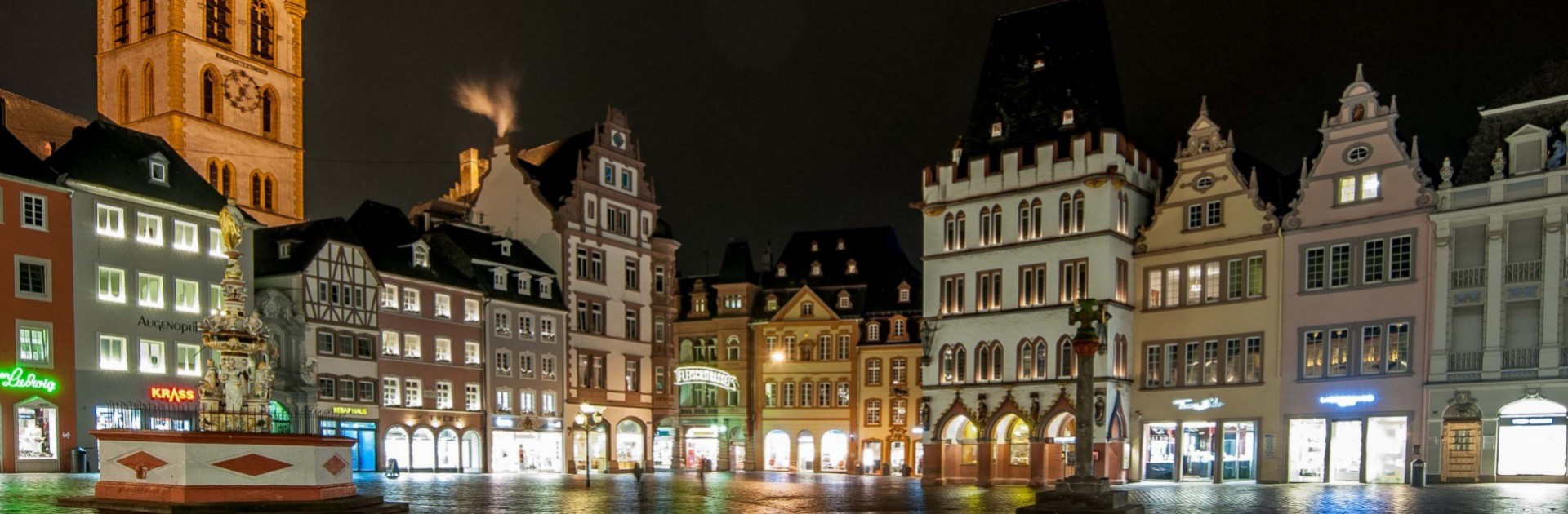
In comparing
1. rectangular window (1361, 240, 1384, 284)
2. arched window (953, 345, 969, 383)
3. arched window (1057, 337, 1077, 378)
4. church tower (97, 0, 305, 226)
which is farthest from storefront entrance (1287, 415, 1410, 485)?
church tower (97, 0, 305, 226)

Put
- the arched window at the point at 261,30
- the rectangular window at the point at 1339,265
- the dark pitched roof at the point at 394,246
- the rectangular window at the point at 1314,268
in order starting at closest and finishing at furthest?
the rectangular window at the point at 1339,265 → the rectangular window at the point at 1314,268 → the dark pitched roof at the point at 394,246 → the arched window at the point at 261,30

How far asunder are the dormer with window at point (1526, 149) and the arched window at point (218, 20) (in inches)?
2710

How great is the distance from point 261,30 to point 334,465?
217 ft

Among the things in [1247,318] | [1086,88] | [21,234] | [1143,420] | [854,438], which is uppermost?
[1086,88]

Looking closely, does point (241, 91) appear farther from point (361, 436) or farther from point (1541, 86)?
point (1541, 86)

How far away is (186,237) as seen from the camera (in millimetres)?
56750

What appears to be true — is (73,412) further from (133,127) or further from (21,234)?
(133,127)

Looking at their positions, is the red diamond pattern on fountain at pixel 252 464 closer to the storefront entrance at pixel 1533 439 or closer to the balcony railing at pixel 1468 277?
the storefront entrance at pixel 1533 439

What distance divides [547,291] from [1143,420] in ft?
110

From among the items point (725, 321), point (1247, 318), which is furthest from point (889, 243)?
point (1247, 318)

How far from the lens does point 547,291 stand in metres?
76.1

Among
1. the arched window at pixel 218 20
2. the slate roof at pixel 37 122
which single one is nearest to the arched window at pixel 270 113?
the arched window at pixel 218 20

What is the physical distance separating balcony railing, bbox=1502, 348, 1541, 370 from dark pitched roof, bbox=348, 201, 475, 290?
153 feet

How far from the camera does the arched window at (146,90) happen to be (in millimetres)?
80750
